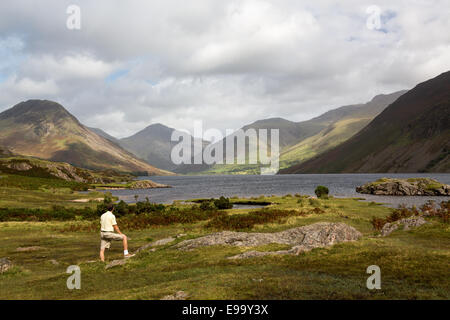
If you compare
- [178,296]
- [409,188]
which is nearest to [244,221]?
[178,296]

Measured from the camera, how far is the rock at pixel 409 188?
106m

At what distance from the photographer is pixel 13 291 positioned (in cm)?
1594

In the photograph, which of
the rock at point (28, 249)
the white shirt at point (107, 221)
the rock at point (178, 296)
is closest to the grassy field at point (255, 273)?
the rock at point (178, 296)

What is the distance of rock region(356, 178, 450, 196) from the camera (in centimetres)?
10590

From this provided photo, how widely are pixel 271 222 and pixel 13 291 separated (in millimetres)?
32481

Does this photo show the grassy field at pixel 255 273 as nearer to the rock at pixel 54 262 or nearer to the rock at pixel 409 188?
the rock at pixel 54 262

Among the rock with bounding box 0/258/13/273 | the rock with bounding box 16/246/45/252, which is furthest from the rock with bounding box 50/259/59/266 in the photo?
the rock with bounding box 16/246/45/252

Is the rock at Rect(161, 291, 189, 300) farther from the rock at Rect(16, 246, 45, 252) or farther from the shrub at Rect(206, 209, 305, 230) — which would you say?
the shrub at Rect(206, 209, 305, 230)

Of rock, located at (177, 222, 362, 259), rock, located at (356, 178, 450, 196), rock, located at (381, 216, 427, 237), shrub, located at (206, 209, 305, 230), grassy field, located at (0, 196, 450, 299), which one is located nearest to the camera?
grassy field, located at (0, 196, 450, 299)

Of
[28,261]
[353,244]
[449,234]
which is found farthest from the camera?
[28,261]

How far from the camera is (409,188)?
362 feet
